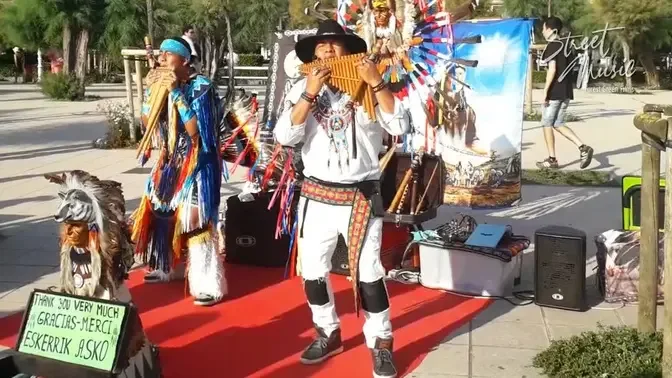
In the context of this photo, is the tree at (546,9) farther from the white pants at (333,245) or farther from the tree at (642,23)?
the white pants at (333,245)

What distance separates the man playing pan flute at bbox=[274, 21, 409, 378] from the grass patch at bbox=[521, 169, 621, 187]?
20.6 ft

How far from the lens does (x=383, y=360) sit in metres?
4.23

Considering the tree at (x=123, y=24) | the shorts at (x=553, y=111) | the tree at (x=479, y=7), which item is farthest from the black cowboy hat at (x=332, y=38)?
the tree at (x=123, y=24)

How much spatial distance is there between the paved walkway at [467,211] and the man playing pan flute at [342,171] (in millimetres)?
560

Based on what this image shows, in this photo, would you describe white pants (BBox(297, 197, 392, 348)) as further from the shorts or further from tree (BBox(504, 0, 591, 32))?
tree (BBox(504, 0, 591, 32))

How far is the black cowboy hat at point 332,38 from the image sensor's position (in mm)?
4180

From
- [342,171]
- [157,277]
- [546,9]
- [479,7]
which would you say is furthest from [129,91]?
[546,9]

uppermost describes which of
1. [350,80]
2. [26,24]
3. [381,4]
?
[26,24]

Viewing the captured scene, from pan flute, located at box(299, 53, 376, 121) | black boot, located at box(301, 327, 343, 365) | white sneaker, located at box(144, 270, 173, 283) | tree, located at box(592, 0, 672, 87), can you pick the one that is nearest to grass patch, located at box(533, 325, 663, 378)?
black boot, located at box(301, 327, 343, 365)

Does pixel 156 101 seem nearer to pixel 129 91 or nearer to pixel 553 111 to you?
pixel 553 111

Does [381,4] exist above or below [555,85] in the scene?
above

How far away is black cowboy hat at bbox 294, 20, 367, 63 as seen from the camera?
418cm

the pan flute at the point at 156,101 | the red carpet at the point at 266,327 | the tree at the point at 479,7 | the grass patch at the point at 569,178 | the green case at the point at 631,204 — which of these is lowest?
the red carpet at the point at 266,327

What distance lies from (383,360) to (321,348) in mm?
426
